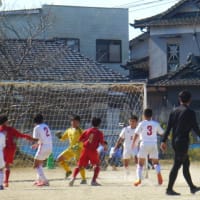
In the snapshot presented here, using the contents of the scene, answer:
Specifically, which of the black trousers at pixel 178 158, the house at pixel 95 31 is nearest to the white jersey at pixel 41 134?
the black trousers at pixel 178 158

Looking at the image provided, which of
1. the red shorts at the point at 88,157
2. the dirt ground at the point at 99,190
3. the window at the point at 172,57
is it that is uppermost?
the window at the point at 172,57

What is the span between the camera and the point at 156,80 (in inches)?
1393

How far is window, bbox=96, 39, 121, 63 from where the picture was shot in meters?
46.8

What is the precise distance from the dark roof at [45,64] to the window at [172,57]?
5.69 metres

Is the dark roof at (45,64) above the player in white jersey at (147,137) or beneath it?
above

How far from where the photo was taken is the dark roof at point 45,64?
91.2 feet

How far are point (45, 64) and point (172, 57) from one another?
1015 centimetres

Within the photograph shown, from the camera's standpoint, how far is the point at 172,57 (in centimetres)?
3878

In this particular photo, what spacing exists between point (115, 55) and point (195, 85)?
13.3 metres

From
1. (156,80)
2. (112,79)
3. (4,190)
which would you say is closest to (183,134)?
(4,190)

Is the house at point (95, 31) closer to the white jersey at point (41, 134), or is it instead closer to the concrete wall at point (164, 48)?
the concrete wall at point (164, 48)

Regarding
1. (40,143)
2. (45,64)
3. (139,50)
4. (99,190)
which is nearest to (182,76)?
(45,64)

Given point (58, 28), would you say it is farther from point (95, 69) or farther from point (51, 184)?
point (51, 184)

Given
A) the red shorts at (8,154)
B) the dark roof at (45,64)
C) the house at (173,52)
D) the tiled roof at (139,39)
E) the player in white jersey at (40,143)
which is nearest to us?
the red shorts at (8,154)
